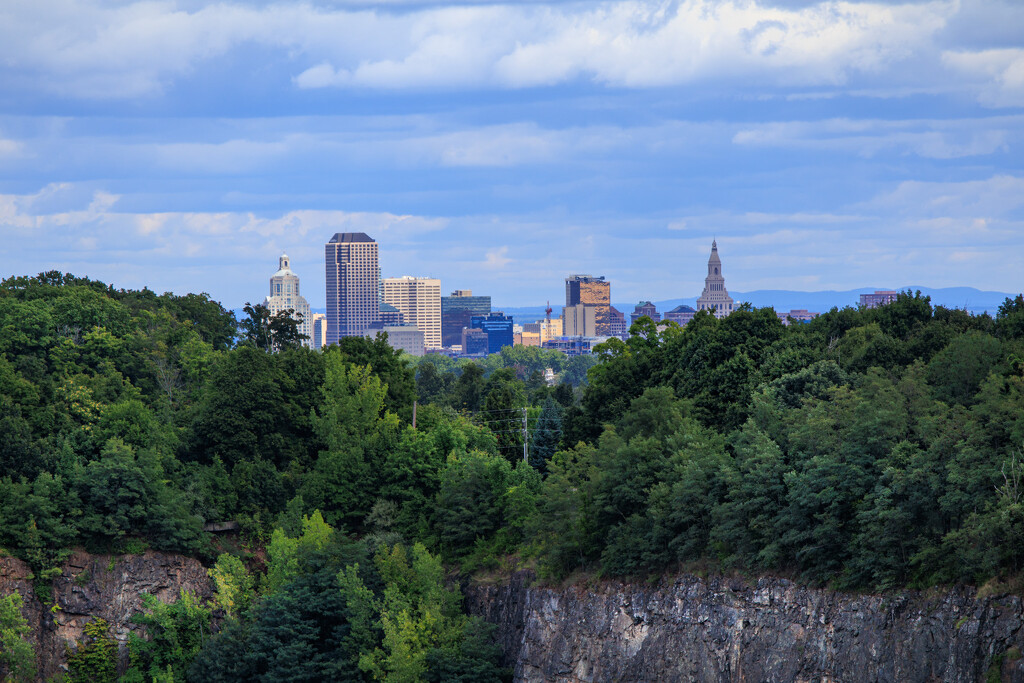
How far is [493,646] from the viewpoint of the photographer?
5394 centimetres

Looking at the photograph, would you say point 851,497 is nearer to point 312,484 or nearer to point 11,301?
point 312,484

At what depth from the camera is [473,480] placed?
61.8 m

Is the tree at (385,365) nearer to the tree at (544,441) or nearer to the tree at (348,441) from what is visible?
the tree at (348,441)

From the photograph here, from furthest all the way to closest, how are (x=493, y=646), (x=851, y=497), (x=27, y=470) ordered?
(x=27, y=470)
(x=493, y=646)
(x=851, y=497)

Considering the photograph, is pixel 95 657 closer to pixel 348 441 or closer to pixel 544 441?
pixel 348 441

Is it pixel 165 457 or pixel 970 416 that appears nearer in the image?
pixel 970 416

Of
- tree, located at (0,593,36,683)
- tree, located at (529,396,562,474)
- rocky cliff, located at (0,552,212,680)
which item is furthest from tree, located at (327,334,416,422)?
tree, located at (0,593,36,683)

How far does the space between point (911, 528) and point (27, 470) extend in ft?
145

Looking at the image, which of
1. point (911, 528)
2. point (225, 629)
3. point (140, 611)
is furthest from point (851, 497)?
point (140, 611)

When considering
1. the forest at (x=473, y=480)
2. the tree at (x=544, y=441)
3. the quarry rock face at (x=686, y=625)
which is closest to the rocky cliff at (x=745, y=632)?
the quarry rock face at (x=686, y=625)

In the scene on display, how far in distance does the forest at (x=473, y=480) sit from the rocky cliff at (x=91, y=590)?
29.0 inches

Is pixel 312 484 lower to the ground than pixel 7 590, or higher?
higher

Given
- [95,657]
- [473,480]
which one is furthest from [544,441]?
[95,657]

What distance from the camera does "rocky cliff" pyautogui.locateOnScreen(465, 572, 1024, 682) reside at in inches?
1522
